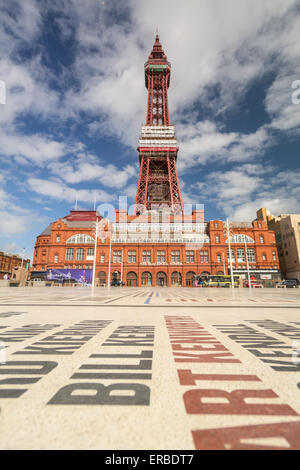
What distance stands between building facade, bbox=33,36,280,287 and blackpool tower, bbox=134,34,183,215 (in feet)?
0.83

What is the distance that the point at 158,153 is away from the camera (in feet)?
188

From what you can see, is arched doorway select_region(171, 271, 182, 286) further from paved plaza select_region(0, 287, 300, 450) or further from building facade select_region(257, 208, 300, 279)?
paved plaza select_region(0, 287, 300, 450)

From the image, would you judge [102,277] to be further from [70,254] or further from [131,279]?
[70,254]

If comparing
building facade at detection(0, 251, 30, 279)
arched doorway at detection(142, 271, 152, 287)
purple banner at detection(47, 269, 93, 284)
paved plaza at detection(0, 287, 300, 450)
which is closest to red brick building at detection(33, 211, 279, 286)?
arched doorway at detection(142, 271, 152, 287)

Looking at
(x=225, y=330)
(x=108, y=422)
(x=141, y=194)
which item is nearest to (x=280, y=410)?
(x=108, y=422)

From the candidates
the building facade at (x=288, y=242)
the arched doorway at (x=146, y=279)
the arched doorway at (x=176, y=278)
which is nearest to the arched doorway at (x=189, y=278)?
the arched doorway at (x=176, y=278)

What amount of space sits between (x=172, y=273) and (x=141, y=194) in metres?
19.6

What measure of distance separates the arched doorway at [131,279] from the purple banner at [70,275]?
7695mm

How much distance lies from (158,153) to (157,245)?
24.1 m

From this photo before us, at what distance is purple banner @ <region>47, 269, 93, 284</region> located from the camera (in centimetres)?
4559

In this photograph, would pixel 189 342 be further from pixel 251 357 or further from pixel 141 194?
pixel 141 194

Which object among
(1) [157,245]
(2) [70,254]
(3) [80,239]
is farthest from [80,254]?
(1) [157,245]

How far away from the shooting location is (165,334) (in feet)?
12.5
